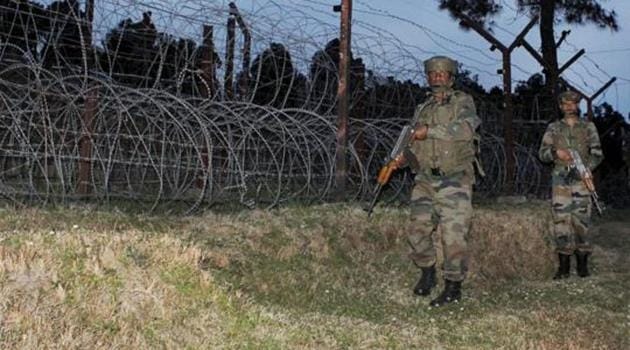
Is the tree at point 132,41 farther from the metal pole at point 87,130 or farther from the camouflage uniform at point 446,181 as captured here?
the camouflage uniform at point 446,181

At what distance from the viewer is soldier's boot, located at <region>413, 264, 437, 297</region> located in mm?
5645

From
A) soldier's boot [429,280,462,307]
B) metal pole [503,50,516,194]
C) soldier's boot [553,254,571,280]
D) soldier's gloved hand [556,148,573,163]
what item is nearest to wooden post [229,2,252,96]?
soldier's gloved hand [556,148,573,163]

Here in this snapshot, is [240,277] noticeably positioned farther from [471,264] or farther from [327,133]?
[327,133]

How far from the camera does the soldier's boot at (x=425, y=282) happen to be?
564 cm

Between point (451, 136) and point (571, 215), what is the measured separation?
5.88 ft

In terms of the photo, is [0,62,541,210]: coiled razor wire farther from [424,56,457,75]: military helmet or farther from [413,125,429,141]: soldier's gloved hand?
[424,56,457,75]: military helmet

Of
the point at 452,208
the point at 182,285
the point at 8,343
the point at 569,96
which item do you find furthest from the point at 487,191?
the point at 8,343

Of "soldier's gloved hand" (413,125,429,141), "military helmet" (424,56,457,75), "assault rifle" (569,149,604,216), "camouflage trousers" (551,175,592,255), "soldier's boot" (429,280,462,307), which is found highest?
"military helmet" (424,56,457,75)

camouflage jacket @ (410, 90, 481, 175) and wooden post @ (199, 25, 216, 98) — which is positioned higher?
wooden post @ (199, 25, 216, 98)

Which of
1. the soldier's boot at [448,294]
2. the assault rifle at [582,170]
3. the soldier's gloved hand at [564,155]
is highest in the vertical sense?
the soldier's gloved hand at [564,155]

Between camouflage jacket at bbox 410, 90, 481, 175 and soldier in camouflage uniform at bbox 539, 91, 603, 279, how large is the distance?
1448 millimetres

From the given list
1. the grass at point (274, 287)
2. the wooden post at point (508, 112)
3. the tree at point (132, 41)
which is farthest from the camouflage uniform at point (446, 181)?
the wooden post at point (508, 112)

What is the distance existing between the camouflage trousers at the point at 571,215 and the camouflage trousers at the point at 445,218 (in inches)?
58.8

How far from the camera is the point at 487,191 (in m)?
9.94
